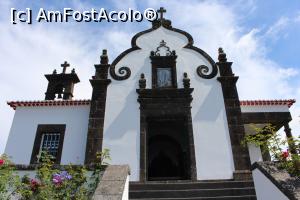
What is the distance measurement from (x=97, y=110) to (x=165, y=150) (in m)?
4.65

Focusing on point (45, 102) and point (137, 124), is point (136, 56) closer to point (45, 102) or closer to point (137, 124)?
point (137, 124)

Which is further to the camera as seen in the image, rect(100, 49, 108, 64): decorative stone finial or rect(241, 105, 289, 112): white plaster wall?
rect(100, 49, 108, 64): decorative stone finial

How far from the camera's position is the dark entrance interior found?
45.6 feet

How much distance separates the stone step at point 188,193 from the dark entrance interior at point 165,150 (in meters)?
5.06

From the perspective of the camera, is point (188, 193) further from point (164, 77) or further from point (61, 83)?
point (61, 83)

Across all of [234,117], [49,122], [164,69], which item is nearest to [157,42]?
[164,69]

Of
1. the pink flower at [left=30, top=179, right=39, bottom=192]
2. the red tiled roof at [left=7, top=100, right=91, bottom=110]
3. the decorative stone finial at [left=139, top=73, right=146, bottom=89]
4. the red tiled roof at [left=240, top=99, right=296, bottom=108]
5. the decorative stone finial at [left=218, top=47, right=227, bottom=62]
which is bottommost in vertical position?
the pink flower at [left=30, top=179, right=39, bottom=192]

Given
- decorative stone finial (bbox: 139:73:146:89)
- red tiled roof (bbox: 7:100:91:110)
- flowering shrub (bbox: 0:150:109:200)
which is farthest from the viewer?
red tiled roof (bbox: 7:100:91:110)

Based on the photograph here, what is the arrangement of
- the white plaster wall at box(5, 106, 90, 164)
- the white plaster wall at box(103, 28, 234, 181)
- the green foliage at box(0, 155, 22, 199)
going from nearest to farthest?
the green foliage at box(0, 155, 22, 199) → the white plaster wall at box(103, 28, 234, 181) → the white plaster wall at box(5, 106, 90, 164)

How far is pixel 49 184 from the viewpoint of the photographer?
231 inches

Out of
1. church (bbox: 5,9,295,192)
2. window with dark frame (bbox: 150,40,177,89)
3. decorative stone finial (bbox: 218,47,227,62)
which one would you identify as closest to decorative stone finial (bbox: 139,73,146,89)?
church (bbox: 5,9,295,192)

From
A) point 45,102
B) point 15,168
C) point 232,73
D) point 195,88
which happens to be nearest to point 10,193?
point 15,168

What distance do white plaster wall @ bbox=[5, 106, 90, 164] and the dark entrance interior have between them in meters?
3.38

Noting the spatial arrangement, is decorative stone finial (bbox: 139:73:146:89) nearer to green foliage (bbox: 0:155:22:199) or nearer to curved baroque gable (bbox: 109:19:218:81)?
curved baroque gable (bbox: 109:19:218:81)
